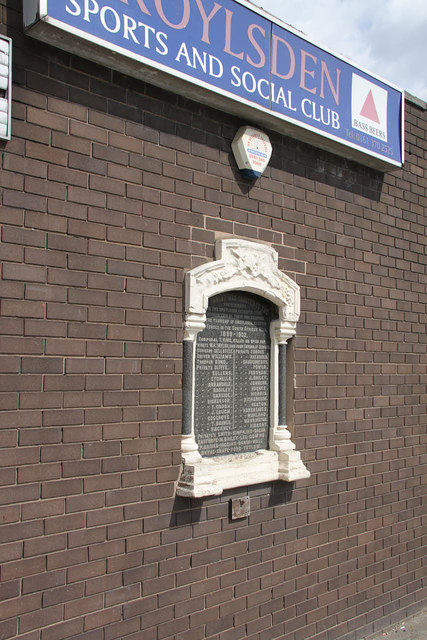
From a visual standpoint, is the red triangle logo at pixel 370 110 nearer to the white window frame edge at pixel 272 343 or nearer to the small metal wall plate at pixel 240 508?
the white window frame edge at pixel 272 343

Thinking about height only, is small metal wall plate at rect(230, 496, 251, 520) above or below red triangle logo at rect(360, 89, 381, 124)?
below

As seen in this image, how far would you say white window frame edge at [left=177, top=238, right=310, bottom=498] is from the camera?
4047 mm

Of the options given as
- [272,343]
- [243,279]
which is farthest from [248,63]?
[272,343]

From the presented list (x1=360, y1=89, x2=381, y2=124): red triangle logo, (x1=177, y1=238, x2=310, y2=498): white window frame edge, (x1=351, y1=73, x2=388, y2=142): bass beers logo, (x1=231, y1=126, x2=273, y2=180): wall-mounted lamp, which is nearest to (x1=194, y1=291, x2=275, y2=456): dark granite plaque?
(x1=177, y1=238, x2=310, y2=498): white window frame edge

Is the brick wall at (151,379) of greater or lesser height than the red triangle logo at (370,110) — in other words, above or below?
below

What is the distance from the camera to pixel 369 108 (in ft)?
18.1

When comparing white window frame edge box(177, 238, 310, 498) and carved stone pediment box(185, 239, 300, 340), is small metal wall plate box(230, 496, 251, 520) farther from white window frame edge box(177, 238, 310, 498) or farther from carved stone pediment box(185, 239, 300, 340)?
carved stone pediment box(185, 239, 300, 340)

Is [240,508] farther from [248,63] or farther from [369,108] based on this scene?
[369,108]

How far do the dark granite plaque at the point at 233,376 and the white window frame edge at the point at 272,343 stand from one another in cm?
8

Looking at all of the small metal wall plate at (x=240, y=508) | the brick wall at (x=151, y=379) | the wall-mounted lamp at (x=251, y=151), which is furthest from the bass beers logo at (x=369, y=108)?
the small metal wall plate at (x=240, y=508)

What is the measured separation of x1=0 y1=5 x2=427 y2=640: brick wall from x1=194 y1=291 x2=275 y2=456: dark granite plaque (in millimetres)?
325

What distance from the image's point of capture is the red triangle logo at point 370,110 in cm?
547

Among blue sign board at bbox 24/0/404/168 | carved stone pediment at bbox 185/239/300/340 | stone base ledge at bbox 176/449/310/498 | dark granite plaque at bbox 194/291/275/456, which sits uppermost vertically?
blue sign board at bbox 24/0/404/168

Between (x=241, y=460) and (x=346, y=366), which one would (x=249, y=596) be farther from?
(x=346, y=366)
